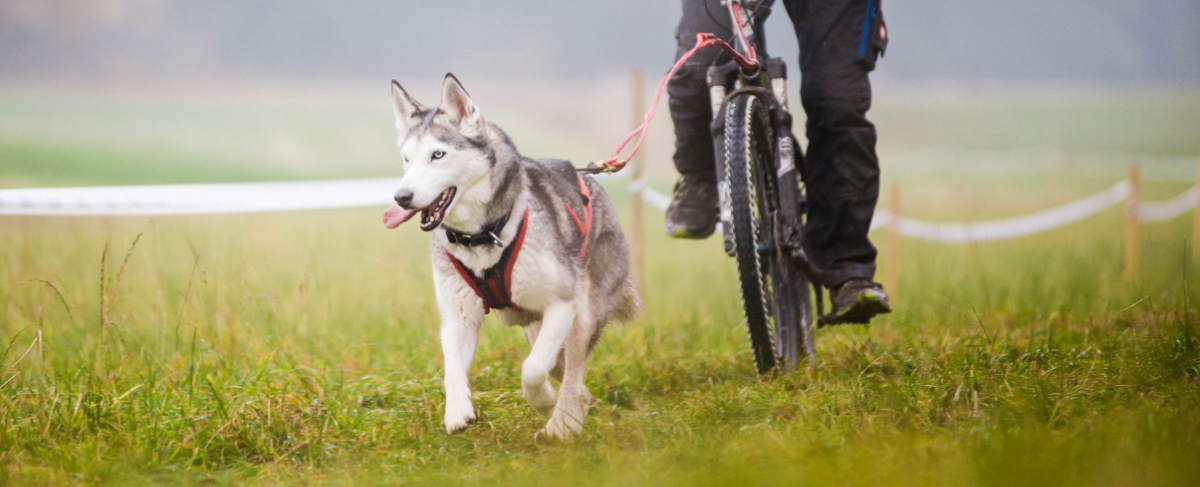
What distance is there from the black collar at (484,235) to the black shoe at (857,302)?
4.44ft

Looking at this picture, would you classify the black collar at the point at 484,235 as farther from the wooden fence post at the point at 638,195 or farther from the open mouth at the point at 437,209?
A: the wooden fence post at the point at 638,195

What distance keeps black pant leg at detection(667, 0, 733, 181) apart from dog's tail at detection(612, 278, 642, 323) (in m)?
0.61

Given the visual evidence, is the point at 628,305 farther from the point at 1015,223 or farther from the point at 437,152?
the point at 1015,223

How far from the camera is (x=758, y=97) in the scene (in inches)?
139

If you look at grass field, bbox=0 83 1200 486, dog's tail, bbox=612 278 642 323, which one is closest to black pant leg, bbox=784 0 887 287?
grass field, bbox=0 83 1200 486

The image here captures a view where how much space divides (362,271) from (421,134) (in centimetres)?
497

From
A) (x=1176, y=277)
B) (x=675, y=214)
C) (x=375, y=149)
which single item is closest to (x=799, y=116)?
(x=375, y=149)

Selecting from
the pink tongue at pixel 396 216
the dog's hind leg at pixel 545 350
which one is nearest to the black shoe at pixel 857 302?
the dog's hind leg at pixel 545 350

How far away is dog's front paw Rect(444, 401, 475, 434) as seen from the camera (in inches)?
107

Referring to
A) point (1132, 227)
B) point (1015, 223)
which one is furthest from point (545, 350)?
point (1015, 223)

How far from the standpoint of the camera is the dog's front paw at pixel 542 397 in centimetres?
304

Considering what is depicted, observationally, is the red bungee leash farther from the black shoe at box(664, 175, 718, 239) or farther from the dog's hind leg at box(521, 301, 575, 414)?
the dog's hind leg at box(521, 301, 575, 414)

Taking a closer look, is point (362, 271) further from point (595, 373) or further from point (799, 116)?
point (799, 116)

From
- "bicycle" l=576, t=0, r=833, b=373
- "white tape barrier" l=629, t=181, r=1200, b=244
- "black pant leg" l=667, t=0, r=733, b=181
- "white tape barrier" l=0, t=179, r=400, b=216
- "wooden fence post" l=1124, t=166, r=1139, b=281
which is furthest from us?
"white tape barrier" l=629, t=181, r=1200, b=244
